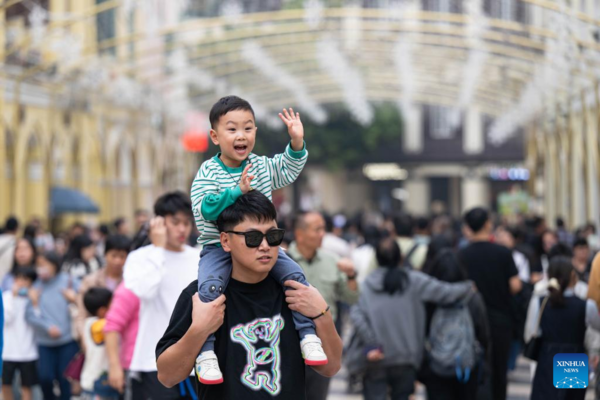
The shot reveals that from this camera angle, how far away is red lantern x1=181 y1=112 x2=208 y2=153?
37153 mm

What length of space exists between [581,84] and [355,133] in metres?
33.2

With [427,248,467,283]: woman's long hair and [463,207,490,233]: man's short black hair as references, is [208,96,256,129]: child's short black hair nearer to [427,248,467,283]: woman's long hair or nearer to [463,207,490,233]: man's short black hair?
[427,248,467,283]: woman's long hair

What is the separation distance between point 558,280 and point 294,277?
12.8 ft

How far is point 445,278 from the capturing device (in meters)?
8.96

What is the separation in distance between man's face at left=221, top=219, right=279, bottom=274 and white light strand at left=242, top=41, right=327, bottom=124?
25.0 meters

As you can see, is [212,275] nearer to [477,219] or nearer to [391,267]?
[391,267]

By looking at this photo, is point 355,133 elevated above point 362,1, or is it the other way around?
point 362,1

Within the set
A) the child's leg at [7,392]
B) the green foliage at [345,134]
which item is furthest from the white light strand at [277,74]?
the child's leg at [7,392]

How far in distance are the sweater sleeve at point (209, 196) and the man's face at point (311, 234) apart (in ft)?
12.5

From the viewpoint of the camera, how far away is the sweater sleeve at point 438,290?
8695 millimetres

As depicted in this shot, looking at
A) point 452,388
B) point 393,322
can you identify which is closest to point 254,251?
point 393,322

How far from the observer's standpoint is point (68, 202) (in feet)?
92.4

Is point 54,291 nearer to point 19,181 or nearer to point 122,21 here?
point 19,181

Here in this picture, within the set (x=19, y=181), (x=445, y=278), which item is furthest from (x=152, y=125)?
(x=445, y=278)
